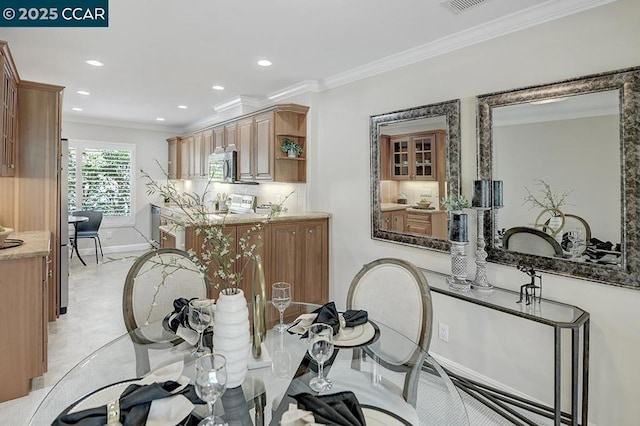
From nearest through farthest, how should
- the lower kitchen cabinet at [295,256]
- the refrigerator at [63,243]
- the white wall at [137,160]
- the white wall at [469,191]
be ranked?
the white wall at [469,191], the lower kitchen cabinet at [295,256], the refrigerator at [63,243], the white wall at [137,160]

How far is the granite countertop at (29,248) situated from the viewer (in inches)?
93.7

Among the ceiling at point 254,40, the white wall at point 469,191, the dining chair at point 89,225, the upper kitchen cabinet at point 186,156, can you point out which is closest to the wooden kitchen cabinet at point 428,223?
the white wall at point 469,191

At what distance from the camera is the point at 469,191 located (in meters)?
2.73

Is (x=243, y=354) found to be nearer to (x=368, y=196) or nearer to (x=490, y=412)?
(x=490, y=412)

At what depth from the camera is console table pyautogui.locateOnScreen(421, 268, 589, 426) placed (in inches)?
74.6

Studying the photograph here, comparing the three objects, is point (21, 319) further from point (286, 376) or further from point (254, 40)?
point (254, 40)

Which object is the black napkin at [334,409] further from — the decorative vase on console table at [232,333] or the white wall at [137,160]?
the white wall at [137,160]

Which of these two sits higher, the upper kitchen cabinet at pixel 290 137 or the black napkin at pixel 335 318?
the upper kitchen cabinet at pixel 290 137

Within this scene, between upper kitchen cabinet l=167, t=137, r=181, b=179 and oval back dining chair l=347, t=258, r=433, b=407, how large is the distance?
241 inches

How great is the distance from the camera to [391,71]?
331cm

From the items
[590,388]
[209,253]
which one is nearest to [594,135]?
[590,388]

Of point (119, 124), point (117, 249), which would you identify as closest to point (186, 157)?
point (119, 124)

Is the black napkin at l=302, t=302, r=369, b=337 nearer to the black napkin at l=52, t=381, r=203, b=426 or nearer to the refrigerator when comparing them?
the black napkin at l=52, t=381, r=203, b=426

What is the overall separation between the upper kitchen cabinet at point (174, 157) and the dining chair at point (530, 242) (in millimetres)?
6371
